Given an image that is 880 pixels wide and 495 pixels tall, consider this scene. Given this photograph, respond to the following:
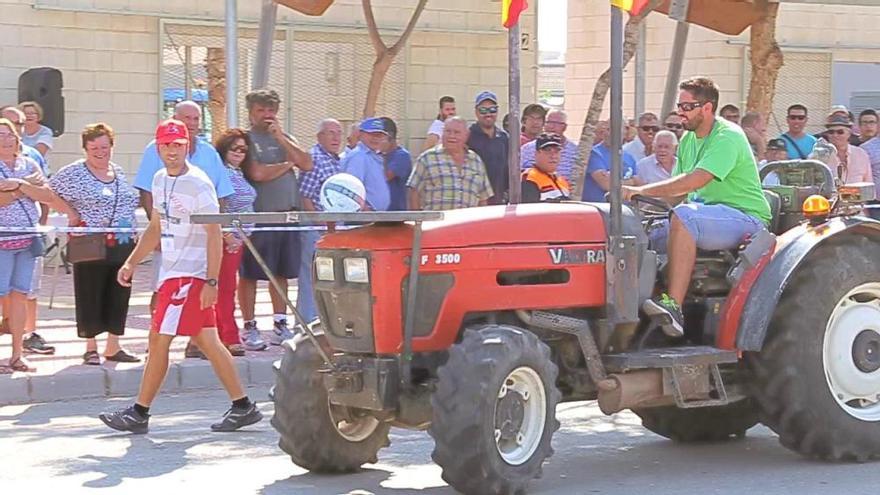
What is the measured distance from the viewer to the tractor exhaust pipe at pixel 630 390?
752 centimetres

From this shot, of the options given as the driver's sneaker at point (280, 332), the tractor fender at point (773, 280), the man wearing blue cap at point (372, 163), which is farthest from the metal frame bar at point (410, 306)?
the driver's sneaker at point (280, 332)

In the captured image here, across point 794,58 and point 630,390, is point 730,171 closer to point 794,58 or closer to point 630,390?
point 630,390

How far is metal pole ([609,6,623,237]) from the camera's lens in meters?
7.48

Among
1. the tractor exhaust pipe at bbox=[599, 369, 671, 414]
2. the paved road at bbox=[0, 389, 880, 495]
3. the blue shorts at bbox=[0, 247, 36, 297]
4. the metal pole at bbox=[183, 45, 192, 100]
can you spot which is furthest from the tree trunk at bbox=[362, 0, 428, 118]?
the tractor exhaust pipe at bbox=[599, 369, 671, 414]

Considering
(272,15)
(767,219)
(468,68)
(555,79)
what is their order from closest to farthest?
(767,219) → (272,15) → (468,68) → (555,79)

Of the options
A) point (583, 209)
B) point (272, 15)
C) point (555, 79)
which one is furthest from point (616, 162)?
point (555, 79)

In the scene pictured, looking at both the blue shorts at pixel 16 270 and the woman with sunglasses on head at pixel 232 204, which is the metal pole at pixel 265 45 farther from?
the blue shorts at pixel 16 270

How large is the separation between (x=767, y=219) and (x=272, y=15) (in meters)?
7.17

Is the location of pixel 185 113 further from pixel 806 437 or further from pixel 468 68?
pixel 468 68

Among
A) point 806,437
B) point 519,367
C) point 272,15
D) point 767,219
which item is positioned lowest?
point 806,437

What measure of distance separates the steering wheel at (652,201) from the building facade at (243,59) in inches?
455

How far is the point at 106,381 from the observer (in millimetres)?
11062

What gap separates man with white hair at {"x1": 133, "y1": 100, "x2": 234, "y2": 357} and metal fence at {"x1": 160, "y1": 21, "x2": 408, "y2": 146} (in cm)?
746

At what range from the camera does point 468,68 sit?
2159cm
